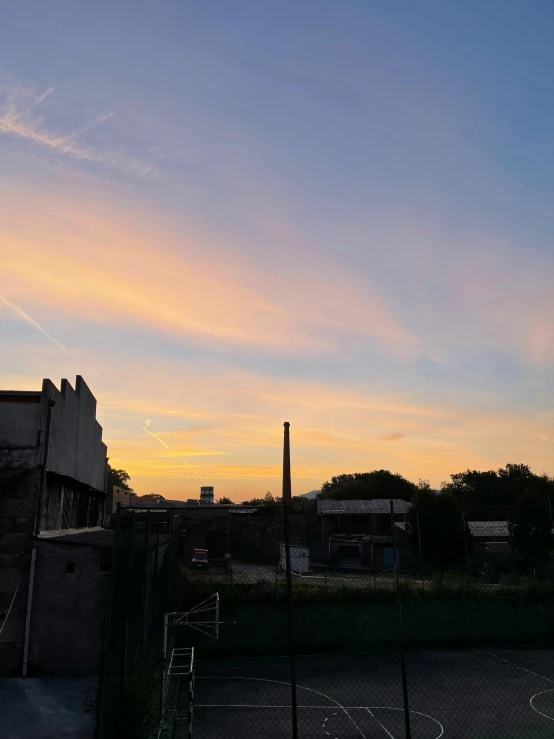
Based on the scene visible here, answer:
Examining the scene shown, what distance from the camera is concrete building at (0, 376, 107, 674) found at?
1616cm

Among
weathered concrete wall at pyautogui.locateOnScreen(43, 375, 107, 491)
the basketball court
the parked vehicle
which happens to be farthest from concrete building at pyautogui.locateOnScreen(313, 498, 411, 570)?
weathered concrete wall at pyautogui.locateOnScreen(43, 375, 107, 491)

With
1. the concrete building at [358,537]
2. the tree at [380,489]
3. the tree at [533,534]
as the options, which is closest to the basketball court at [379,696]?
the concrete building at [358,537]

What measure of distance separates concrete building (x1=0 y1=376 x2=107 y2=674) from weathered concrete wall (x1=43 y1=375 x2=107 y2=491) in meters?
0.04

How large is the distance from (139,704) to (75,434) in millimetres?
15333

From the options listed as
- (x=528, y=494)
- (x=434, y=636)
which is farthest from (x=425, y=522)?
(x=434, y=636)

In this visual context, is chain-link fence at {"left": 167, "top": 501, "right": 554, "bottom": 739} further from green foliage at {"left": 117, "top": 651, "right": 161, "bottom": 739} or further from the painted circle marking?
green foliage at {"left": 117, "top": 651, "right": 161, "bottom": 739}

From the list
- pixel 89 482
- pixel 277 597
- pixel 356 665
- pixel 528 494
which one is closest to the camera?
pixel 356 665

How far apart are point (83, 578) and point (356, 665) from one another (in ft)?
34.8

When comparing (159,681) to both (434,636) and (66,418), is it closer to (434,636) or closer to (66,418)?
(66,418)

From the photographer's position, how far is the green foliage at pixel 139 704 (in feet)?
29.6

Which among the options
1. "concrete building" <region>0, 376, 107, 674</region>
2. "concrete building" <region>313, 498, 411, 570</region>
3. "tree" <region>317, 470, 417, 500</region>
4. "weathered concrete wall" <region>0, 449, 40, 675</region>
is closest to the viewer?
"weathered concrete wall" <region>0, 449, 40, 675</region>

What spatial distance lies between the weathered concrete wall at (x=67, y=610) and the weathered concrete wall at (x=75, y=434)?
330 cm

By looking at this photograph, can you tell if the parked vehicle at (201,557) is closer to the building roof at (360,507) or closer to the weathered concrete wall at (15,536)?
the building roof at (360,507)

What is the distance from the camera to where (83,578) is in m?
16.7
